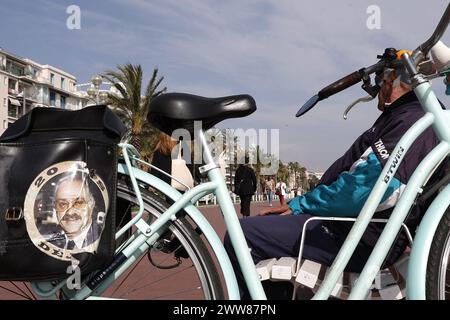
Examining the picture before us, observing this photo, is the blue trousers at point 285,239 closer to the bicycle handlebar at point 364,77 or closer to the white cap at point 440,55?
the bicycle handlebar at point 364,77

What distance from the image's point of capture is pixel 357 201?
6.50ft

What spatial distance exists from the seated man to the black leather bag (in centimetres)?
63

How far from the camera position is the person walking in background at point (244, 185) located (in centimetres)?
1124

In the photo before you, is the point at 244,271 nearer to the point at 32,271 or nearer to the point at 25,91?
the point at 32,271

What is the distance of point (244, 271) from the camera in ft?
5.79

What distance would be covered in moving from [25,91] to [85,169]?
245 feet

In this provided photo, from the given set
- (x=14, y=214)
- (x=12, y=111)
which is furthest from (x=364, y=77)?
(x=12, y=111)

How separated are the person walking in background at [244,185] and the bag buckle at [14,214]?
9590mm

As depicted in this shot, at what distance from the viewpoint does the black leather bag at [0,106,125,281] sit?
163cm

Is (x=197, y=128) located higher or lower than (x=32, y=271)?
higher

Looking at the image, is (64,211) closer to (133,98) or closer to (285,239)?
(285,239)

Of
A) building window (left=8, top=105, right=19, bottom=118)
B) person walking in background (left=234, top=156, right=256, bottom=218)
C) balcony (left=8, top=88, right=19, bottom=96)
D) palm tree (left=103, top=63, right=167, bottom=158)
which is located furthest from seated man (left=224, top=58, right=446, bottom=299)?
balcony (left=8, top=88, right=19, bottom=96)

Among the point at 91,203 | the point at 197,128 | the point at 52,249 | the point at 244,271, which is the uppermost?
the point at 197,128
